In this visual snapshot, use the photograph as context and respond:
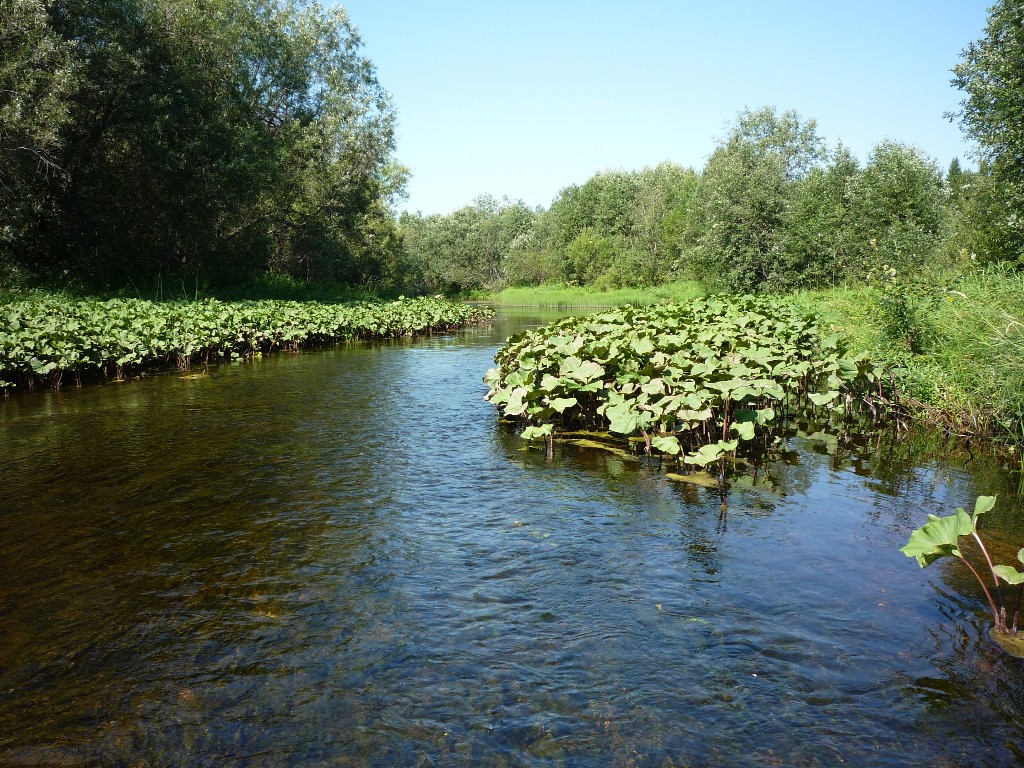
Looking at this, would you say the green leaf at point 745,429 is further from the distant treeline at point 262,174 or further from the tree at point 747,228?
the tree at point 747,228

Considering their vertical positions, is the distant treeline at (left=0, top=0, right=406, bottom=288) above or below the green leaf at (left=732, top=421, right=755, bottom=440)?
above

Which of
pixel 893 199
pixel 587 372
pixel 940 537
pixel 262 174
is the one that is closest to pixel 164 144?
pixel 262 174

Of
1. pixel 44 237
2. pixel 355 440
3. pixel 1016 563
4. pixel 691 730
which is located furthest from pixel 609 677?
pixel 44 237

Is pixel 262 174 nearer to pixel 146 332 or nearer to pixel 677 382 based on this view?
pixel 146 332

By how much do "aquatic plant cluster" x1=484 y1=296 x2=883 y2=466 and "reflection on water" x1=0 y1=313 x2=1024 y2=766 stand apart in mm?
622

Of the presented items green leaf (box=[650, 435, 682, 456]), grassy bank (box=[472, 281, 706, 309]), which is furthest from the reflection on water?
grassy bank (box=[472, 281, 706, 309])

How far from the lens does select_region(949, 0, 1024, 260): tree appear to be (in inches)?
667

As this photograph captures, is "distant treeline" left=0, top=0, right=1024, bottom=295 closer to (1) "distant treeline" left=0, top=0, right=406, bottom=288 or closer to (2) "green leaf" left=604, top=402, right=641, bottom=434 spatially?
(1) "distant treeline" left=0, top=0, right=406, bottom=288

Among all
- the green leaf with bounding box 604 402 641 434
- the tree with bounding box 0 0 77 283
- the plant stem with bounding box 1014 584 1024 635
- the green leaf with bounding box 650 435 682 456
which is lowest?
the plant stem with bounding box 1014 584 1024 635

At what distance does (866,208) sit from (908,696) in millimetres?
40745

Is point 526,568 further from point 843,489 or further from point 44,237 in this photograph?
point 44,237

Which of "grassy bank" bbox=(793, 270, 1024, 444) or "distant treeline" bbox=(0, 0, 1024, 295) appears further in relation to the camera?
"distant treeline" bbox=(0, 0, 1024, 295)

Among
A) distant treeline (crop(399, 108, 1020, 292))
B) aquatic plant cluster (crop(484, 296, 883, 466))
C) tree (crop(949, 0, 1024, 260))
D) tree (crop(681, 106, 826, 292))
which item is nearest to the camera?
aquatic plant cluster (crop(484, 296, 883, 466))

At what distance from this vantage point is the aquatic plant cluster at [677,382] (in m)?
7.33
